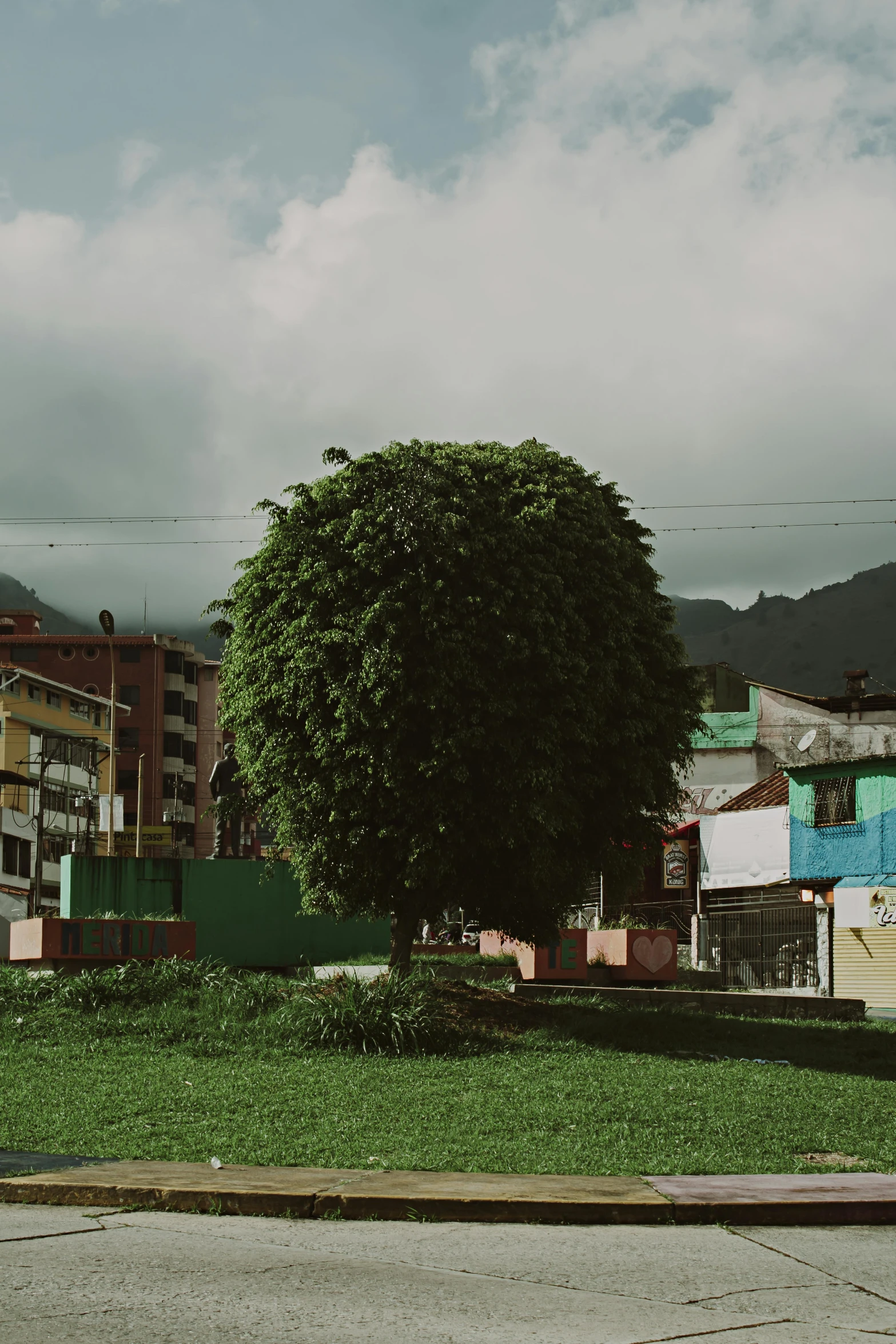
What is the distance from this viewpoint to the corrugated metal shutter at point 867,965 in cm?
3150

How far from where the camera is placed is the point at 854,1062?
15.9 m

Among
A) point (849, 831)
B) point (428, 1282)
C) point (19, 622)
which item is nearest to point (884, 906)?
point (849, 831)

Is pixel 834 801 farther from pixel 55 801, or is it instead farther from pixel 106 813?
pixel 55 801

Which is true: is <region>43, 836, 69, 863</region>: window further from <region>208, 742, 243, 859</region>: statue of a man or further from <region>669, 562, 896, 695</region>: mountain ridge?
<region>669, 562, 896, 695</region>: mountain ridge

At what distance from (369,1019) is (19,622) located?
8850cm

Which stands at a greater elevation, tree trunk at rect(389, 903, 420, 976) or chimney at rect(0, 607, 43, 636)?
chimney at rect(0, 607, 43, 636)

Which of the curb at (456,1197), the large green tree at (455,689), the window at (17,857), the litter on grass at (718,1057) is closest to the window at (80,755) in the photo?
the window at (17,857)

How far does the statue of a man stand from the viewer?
1883cm

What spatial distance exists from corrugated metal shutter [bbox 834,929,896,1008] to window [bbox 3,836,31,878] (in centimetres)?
4382

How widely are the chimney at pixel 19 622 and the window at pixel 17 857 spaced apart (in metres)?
33.6

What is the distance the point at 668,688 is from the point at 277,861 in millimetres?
8320

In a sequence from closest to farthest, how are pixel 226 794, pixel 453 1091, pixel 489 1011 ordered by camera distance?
pixel 453 1091
pixel 489 1011
pixel 226 794

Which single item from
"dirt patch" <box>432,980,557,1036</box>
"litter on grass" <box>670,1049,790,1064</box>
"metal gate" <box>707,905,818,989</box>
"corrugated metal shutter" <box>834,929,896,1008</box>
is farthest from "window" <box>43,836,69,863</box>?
"litter on grass" <box>670,1049,790,1064</box>

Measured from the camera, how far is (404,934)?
58.1ft
